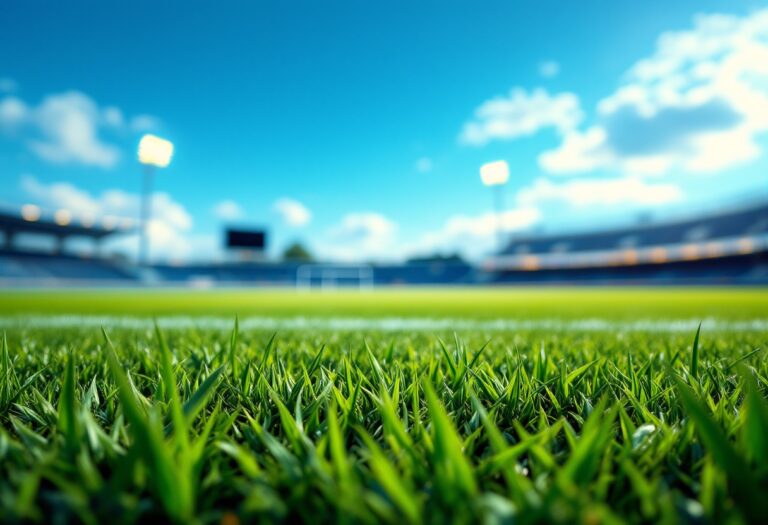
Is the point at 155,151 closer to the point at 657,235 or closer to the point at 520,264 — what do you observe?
the point at 520,264

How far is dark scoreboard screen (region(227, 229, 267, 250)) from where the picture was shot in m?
47.9

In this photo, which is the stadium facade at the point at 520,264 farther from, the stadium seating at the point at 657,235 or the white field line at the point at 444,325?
the white field line at the point at 444,325

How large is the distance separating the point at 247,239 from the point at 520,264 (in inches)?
1371

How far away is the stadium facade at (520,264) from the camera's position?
34062 mm

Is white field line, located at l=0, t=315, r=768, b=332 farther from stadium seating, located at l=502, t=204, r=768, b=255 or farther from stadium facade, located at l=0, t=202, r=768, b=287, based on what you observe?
stadium seating, located at l=502, t=204, r=768, b=255

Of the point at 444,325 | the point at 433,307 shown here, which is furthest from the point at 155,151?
the point at 444,325

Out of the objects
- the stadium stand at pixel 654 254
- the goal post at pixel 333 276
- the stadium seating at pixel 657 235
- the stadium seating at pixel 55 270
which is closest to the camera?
the stadium stand at pixel 654 254

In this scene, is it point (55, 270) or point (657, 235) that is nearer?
point (55, 270)

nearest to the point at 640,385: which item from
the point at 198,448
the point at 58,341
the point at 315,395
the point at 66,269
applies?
the point at 315,395

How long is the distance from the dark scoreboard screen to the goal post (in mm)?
5888

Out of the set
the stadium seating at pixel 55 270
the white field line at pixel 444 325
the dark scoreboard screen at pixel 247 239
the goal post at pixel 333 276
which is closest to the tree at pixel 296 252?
the goal post at pixel 333 276

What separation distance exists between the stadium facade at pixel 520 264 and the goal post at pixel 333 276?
0.13 m

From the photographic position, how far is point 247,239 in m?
A: 48.7

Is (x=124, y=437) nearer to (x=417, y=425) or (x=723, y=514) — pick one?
(x=417, y=425)
